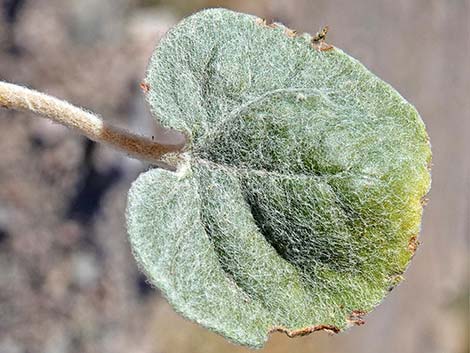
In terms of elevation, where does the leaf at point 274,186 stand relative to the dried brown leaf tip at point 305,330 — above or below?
above

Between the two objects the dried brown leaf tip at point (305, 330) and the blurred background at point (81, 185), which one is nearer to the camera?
the dried brown leaf tip at point (305, 330)

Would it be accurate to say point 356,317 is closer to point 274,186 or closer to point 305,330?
point 305,330

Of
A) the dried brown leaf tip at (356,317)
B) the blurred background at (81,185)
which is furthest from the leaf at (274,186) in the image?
the blurred background at (81,185)

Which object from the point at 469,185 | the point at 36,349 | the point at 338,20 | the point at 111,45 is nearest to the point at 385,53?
the point at 338,20

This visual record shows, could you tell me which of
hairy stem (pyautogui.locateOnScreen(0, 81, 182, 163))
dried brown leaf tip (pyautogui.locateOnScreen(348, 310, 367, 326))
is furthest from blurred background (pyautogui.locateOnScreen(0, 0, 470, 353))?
dried brown leaf tip (pyautogui.locateOnScreen(348, 310, 367, 326))

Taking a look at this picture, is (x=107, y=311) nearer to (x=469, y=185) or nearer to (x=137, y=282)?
(x=137, y=282)

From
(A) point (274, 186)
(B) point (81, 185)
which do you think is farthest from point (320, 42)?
(B) point (81, 185)

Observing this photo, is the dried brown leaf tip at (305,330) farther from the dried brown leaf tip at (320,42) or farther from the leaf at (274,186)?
the dried brown leaf tip at (320,42)
